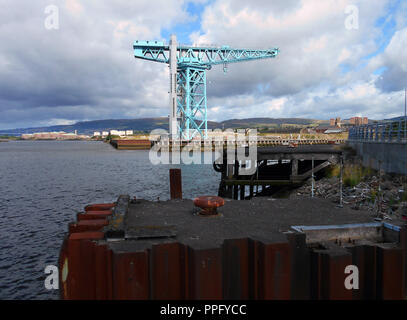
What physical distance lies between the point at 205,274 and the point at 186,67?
2336 inches

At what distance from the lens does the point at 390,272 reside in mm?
5520

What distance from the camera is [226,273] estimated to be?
5273 mm

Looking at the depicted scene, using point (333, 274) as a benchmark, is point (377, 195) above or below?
above

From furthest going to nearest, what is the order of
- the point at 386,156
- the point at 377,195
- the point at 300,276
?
1. the point at 386,156
2. the point at 377,195
3. the point at 300,276

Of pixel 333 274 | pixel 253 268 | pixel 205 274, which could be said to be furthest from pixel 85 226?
pixel 333 274

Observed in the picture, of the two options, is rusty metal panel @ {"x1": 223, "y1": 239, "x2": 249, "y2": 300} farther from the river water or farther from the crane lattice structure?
the crane lattice structure

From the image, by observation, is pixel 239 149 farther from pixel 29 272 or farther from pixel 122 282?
pixel 122 282

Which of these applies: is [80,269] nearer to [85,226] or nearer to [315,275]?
[85,226]

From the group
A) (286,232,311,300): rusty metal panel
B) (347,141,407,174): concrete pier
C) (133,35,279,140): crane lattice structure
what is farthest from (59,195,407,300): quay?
(133,35,279,140): crane lattice structure

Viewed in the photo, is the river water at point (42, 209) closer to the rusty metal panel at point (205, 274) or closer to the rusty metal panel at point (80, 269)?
the rusty metal panel at point (80, 269)

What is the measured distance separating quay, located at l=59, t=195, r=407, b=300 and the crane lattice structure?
55.1 meters

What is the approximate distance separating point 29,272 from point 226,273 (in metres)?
9.11

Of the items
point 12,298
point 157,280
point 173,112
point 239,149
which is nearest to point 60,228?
point 12,298
